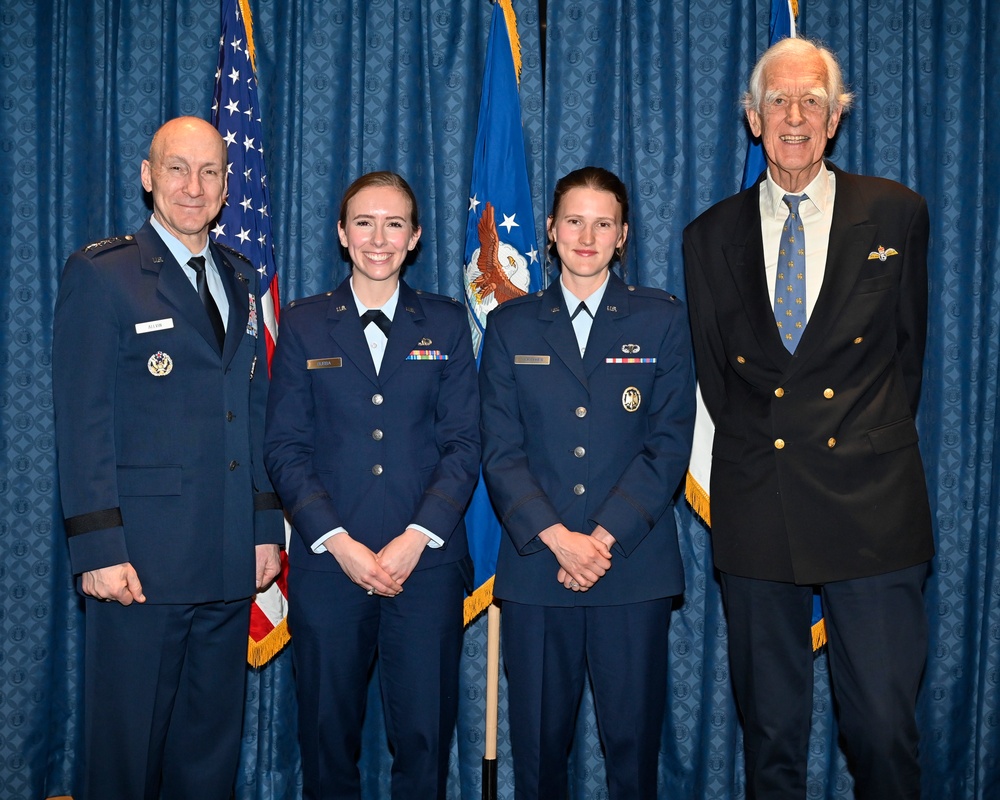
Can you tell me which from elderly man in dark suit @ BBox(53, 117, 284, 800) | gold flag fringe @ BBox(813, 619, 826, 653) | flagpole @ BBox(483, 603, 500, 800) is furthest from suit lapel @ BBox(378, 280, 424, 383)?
gold flag fringe @ BBox(813, 619, 826, 653)

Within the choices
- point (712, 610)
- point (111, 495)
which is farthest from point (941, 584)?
point (111, 495)

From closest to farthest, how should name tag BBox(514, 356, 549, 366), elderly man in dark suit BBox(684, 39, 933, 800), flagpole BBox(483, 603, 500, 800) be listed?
elderly man in dark suit BBox(684, 39, 933, 800), name tag BBox(514, 356, 549, 366), flagpole BBox(483, 603, 500, 800)

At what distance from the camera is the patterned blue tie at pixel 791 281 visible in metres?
2.25

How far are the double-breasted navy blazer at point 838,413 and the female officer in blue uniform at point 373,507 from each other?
764 mm

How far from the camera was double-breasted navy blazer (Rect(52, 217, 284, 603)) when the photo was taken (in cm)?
210

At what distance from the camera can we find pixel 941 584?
3258 mm

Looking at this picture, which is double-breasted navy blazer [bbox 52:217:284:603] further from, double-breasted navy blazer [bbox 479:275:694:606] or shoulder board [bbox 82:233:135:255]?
double-breasted navy blazer [bbox 479:275:694:606]

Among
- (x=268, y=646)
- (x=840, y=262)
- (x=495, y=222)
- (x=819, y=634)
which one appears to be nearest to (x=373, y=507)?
(x=268, y=646)

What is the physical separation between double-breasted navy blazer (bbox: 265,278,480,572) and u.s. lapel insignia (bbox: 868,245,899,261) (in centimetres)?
115

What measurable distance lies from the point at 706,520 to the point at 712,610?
43 centimetres

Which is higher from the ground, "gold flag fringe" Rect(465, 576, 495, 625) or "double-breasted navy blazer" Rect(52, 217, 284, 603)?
"double-breasted navy blazer" Rect(52, 217, 284, 603)

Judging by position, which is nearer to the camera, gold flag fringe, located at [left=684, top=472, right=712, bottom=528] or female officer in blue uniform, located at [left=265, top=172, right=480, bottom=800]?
female officer in blue uniform, located at [left=265, top=172, right=480, bottom=800]

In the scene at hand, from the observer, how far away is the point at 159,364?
2199 mm

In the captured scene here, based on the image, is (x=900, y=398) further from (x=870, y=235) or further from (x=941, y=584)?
(x=941, y=584)
